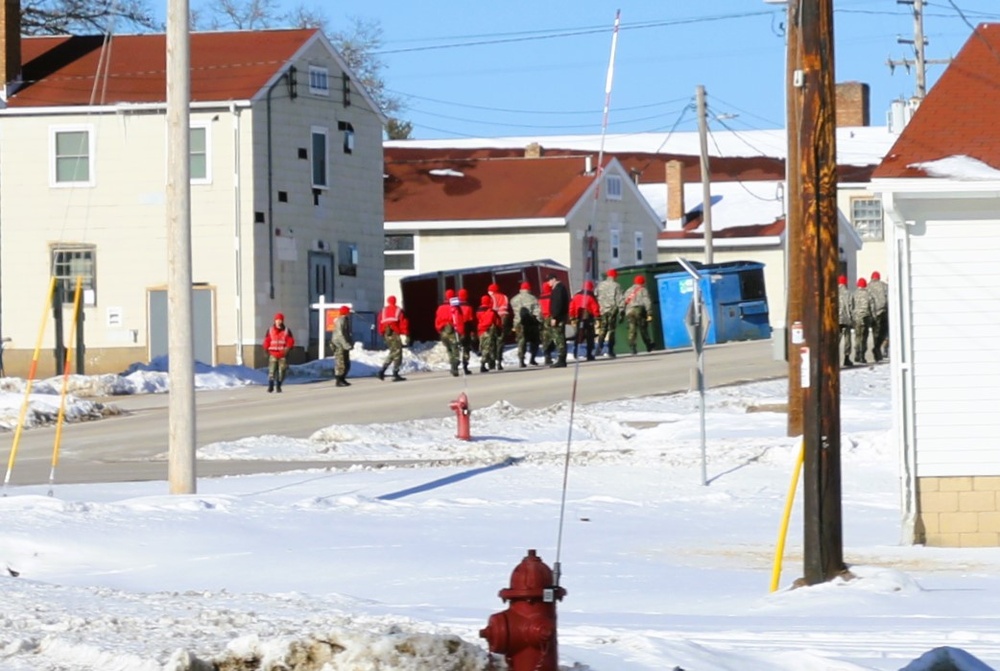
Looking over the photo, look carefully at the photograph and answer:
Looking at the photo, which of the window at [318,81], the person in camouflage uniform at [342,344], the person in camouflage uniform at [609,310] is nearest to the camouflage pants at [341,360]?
the person in camouflage uniform at [342,344]

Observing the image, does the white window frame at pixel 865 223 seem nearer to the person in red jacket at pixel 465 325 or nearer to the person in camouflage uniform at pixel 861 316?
the person in camouflage uniform at pixel 861 316

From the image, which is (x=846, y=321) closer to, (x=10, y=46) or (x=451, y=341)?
(x=451, y=341)

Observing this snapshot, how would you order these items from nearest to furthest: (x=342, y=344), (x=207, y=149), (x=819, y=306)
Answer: (x=819, y=306)
(x=342, y=344)
(x=207, y=149)

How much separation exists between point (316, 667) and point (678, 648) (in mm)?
2052

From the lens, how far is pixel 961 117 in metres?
17.1

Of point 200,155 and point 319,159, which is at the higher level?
point 319,159

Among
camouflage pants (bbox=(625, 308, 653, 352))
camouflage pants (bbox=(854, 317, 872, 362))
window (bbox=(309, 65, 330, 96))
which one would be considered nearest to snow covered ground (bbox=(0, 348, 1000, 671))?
camouflage pants (bbox=(854, 317, 872, 362))

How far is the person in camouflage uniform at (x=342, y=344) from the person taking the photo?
3466 centimetres

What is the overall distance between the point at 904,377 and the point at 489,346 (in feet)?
68.7

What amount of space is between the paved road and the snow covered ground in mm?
1532

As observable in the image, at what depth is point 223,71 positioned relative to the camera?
4400cm

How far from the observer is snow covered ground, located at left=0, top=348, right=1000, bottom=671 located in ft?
31.1

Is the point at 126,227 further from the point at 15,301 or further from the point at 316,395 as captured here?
the point at 316,395

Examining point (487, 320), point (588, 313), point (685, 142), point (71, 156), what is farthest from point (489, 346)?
point (685, 142)
